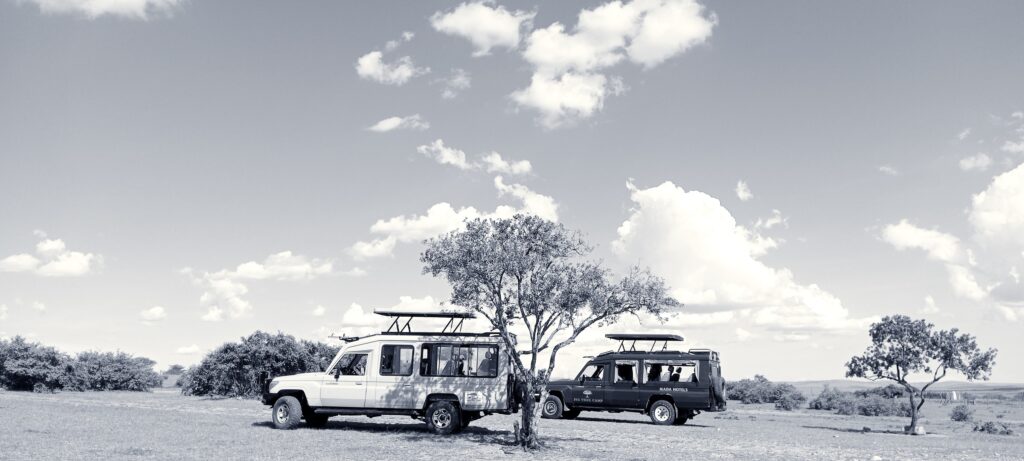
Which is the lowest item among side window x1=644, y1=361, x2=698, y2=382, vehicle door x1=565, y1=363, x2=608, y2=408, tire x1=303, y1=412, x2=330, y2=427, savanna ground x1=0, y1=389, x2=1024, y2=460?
savanna ground x1=0, y1=389, x2=1024, y2=460

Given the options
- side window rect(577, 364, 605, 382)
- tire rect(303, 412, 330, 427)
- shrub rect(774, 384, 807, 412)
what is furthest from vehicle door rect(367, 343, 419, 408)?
shrub rect(774, 384, 807, 412)

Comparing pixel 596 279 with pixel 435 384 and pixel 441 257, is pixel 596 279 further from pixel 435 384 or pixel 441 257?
pixel 435 384

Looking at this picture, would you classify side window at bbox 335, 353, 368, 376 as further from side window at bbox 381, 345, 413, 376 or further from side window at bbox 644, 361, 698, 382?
side window at bbox 644, 361, 698, 382

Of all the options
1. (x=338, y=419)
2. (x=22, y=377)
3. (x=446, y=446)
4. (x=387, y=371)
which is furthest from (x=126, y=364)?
(x=446, y=446)

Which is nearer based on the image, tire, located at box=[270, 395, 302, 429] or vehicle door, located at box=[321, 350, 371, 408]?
vehicle door, located at box=[321, 350, 371, 408]

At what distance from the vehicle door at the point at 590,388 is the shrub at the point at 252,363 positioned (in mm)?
18029

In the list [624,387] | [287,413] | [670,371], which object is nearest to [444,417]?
[287,413]

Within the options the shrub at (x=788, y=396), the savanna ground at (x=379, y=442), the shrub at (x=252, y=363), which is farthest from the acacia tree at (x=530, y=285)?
the shrub at (x=788, y=396)

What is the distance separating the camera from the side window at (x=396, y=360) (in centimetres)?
1967

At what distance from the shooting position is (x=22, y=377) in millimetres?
44875

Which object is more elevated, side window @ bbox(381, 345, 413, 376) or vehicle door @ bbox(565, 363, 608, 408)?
side window @ bbox(381, 345, 413, 376)

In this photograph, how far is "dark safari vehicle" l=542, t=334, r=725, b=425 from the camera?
2547cm

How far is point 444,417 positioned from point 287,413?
4311mm

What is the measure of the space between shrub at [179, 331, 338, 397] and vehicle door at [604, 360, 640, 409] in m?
Answer: 19.2
